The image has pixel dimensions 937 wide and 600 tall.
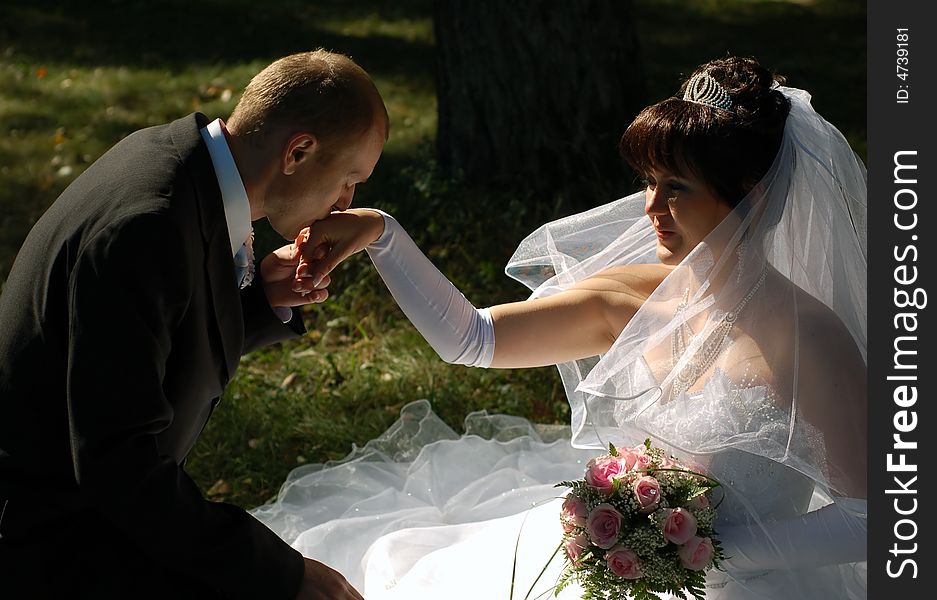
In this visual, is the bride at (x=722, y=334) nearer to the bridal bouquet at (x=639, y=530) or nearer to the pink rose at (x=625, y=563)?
the bridal bouquet at (x=639, y=530)

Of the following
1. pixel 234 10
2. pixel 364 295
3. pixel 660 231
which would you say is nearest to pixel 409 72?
pixel 234 10

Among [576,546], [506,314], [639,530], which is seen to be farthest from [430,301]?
[639,530]

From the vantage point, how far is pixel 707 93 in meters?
3.22

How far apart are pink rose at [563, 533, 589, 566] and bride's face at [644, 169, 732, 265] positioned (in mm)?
935

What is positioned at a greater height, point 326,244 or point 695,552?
point 326,244

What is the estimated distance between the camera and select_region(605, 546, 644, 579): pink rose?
9.23ft

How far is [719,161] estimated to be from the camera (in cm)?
316

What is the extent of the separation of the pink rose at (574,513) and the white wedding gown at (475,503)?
15.0 inches

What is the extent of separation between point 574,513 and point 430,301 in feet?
3.06

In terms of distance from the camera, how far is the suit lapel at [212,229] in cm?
248

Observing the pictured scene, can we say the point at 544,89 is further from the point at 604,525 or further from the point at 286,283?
the point at 604,525

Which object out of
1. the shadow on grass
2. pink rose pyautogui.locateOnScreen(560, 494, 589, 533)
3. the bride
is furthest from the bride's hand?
the shadow on grass

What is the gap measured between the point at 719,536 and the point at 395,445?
78.5 inches

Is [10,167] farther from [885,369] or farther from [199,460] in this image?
[885,369]
